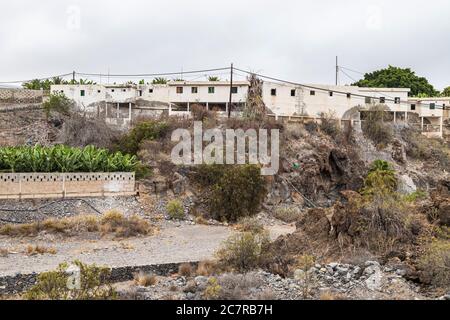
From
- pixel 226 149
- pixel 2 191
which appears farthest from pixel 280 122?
pixel 2 191

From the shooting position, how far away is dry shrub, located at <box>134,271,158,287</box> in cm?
1514

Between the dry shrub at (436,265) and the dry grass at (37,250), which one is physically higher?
the dry shrub at (436,265)

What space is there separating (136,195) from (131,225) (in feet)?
14.3

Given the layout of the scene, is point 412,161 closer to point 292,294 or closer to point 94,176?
point 94,176

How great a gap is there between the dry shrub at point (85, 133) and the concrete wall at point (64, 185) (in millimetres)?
6748

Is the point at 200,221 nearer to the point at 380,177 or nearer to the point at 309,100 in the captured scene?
the point at 380,177

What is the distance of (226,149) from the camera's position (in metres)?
30.3

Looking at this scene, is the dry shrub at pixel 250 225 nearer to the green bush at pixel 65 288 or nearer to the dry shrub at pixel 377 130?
the green bush at pixel 65 288

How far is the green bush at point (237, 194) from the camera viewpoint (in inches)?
1037

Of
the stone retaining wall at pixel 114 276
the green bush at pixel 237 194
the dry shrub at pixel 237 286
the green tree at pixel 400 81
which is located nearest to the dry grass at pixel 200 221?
the green bush at pixel 237 194

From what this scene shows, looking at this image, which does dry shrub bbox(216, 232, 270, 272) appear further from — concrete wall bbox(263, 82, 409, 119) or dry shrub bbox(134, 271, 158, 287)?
concrete wall bbox(263, 82, 409, 119)

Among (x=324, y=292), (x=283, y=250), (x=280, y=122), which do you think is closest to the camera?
(x=324, y=292)

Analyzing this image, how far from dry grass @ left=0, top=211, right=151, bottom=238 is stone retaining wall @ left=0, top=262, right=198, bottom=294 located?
5.61 metres

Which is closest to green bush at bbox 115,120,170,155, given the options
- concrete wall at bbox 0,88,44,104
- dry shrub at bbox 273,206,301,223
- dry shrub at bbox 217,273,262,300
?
dry shrub at bbox 273,206,301,223
